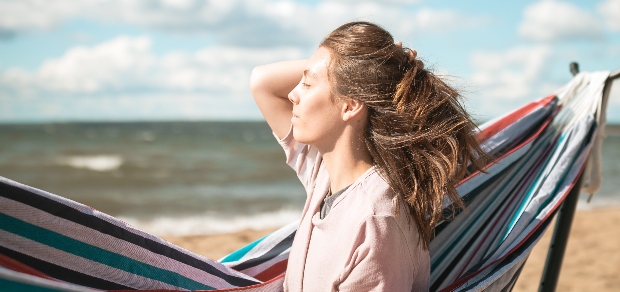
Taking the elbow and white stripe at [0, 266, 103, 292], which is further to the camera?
the elbow

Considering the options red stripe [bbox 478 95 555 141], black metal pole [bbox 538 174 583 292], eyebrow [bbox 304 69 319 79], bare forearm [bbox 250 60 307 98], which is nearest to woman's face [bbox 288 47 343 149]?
eyebrow [bbox 304 69 319 79]

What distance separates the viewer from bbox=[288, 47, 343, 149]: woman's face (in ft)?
4.80

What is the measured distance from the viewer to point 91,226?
1.64 meters

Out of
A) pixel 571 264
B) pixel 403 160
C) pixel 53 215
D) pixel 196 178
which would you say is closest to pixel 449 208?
pixel 403 160

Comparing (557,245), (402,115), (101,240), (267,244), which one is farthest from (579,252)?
(101,240)

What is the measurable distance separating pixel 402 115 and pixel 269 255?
779mm

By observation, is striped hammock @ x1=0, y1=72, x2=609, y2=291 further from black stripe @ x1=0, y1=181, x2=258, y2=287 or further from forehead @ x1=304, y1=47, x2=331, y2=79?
forehead @ x1=304, y1=47, x2=331, y2=79

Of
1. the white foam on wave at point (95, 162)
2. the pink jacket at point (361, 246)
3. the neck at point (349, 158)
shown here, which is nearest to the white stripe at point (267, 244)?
the pink jacket at point (361, 246)

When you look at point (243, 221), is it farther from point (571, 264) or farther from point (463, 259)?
point (463, 259)

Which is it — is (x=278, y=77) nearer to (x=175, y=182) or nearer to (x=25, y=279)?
(x=25, y=279)

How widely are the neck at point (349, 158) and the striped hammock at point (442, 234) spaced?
347mm

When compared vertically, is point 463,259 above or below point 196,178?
below

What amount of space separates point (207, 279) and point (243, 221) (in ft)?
17.5

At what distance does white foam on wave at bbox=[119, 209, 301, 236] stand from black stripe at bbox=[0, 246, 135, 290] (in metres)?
4.74
